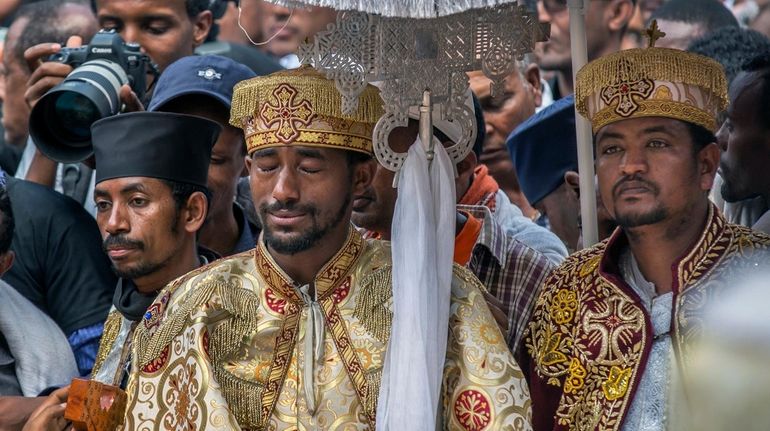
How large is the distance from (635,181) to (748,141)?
45.9 inches

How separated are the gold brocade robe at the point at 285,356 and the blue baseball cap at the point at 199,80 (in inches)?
48.5

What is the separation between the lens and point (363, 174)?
414cm

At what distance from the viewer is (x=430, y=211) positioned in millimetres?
3947

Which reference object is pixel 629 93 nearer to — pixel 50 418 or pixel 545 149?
pixel 545 149

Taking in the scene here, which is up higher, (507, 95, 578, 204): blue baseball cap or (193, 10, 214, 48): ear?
(193, 10, 214, 48): ear

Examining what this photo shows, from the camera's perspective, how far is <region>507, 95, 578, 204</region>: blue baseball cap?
5629 mm

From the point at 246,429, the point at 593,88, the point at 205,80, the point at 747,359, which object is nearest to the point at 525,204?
the point at 205,80

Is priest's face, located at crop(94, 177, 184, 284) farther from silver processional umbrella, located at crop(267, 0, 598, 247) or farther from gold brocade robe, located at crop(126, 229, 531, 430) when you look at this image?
silver processional umbrella, located at crop(267, 0, 598, 247)

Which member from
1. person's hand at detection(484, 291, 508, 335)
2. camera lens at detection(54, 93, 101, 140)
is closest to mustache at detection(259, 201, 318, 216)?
person's hand at detection(484, 291, 508, 335)

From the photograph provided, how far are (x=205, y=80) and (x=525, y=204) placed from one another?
202cm

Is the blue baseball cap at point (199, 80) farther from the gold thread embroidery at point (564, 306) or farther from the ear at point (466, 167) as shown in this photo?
the gold thread embroidery at point (564, 306)

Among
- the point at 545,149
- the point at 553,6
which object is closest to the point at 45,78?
the point at 545,149

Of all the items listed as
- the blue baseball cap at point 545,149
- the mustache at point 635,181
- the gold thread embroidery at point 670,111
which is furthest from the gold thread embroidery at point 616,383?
the blue baseball cap at point 545,149

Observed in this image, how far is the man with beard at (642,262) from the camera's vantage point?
12.7 ft
